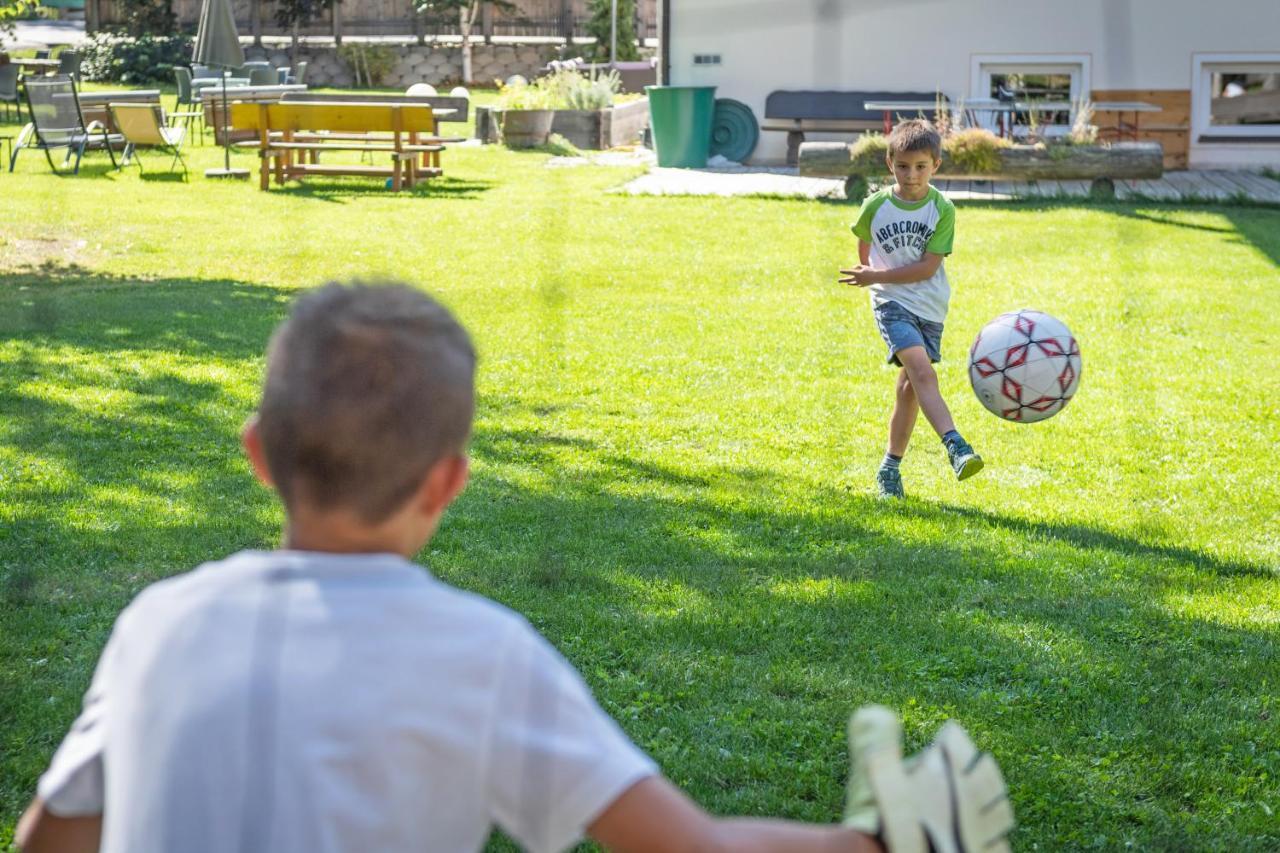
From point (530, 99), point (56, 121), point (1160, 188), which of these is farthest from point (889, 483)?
point (530, 99)

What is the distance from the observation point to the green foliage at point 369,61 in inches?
1473

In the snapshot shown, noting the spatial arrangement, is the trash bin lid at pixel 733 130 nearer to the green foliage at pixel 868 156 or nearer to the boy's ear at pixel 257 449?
the green foliage at pixel 868 156

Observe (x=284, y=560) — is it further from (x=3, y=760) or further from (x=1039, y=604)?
(x=1039, y=604)

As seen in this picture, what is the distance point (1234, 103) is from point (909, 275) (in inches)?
595

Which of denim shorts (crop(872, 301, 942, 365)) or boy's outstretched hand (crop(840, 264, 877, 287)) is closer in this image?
boy's outstretched hand (crop(840, 264, 877, 287))

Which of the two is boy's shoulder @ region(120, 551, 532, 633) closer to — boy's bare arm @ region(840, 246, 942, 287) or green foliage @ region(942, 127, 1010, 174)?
boy's bare arm @ region(840, 246, 942, 287)

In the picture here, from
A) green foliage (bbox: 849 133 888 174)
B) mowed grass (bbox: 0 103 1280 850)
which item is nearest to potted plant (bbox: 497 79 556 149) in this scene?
green foliage (bbox: 849 133 888 174)

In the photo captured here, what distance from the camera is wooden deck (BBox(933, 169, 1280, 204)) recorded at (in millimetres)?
16391

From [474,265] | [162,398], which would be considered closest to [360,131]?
[474,265]

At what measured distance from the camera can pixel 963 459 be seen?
587cm

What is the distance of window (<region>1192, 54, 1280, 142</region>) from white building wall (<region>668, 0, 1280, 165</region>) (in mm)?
199

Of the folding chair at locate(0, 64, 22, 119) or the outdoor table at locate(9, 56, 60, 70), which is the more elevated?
the outdoor table at locate(9, 56, 60, 70)

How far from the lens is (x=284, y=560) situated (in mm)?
1374

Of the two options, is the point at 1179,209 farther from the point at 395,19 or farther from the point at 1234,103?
the point at 395,19
